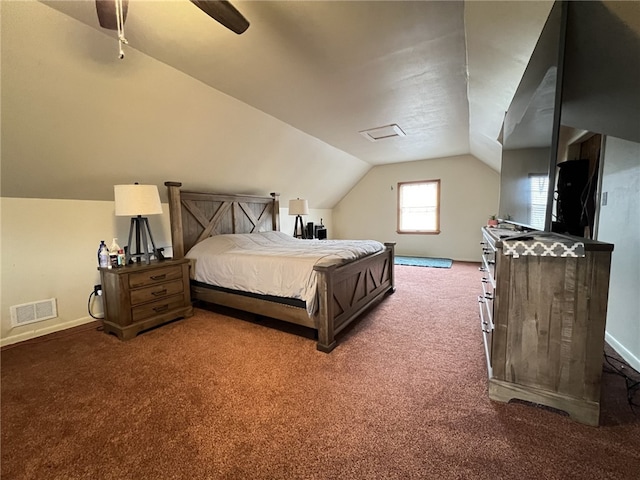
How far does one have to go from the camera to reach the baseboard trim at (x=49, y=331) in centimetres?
248

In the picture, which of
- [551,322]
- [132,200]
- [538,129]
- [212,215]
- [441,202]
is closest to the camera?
[551,322]

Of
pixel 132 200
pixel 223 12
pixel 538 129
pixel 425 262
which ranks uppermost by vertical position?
pixel 223 12

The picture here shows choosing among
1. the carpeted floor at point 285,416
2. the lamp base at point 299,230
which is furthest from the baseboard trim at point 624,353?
the lamp base at point 299,230

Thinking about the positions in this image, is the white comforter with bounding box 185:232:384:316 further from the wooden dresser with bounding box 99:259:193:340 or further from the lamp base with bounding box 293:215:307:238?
the lamp base with bounding box 293:215:307:238

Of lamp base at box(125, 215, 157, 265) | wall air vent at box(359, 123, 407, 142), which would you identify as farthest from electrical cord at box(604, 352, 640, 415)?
lamp base at box(125, 215, 157, 265)

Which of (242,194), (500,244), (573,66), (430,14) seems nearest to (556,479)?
(500,244)

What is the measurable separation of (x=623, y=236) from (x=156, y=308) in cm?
409

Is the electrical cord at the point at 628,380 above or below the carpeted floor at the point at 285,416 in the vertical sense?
above

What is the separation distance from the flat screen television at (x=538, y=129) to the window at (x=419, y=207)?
152 inches

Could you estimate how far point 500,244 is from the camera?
157cm

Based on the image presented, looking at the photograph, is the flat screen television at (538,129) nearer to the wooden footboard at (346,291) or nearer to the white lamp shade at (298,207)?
the wooden footboard at (346,291)

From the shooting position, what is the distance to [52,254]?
2717 millimetres

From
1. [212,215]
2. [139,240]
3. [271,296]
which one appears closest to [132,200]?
[139,240]

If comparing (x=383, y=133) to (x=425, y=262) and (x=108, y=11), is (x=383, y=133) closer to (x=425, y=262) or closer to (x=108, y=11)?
(x=425, y=262)
